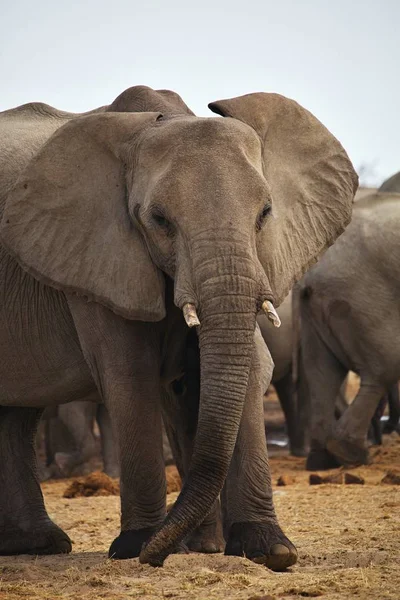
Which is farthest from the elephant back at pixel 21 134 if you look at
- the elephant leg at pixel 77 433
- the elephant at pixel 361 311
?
the elephant leg at pixel 77 433

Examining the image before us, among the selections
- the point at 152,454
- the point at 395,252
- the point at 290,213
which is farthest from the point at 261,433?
the point at 395,252

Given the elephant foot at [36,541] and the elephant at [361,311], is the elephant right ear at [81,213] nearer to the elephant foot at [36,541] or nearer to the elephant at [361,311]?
the elephant foot at [36,541]

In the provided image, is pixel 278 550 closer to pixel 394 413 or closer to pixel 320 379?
pixel 320 379

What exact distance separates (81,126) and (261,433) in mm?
1637

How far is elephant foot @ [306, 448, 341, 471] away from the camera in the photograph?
39.9 ft

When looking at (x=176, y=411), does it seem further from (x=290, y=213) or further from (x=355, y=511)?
(x=355, y=511)

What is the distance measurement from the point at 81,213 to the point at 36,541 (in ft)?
6.10

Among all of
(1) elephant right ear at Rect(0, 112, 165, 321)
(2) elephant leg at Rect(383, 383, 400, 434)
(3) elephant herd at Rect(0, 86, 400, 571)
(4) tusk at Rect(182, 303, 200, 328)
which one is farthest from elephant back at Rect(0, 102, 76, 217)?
(2) elephant leg at Rect(383, 383, 400, 434)

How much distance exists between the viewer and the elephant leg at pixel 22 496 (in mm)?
7496

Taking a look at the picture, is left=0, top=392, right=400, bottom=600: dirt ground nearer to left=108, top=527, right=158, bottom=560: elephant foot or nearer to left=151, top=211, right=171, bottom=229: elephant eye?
left=108, top=527, right=158, bottom=560: elephant foot

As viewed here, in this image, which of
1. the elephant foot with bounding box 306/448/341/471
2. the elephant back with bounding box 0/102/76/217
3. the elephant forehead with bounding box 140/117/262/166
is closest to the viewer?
the elephant forehead with bounding box 140/117/262/166

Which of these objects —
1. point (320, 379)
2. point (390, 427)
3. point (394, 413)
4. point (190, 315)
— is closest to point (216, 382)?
point (190, 315)

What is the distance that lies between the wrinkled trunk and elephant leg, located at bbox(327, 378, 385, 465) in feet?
19.8

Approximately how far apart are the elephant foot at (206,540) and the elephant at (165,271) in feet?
0.06
